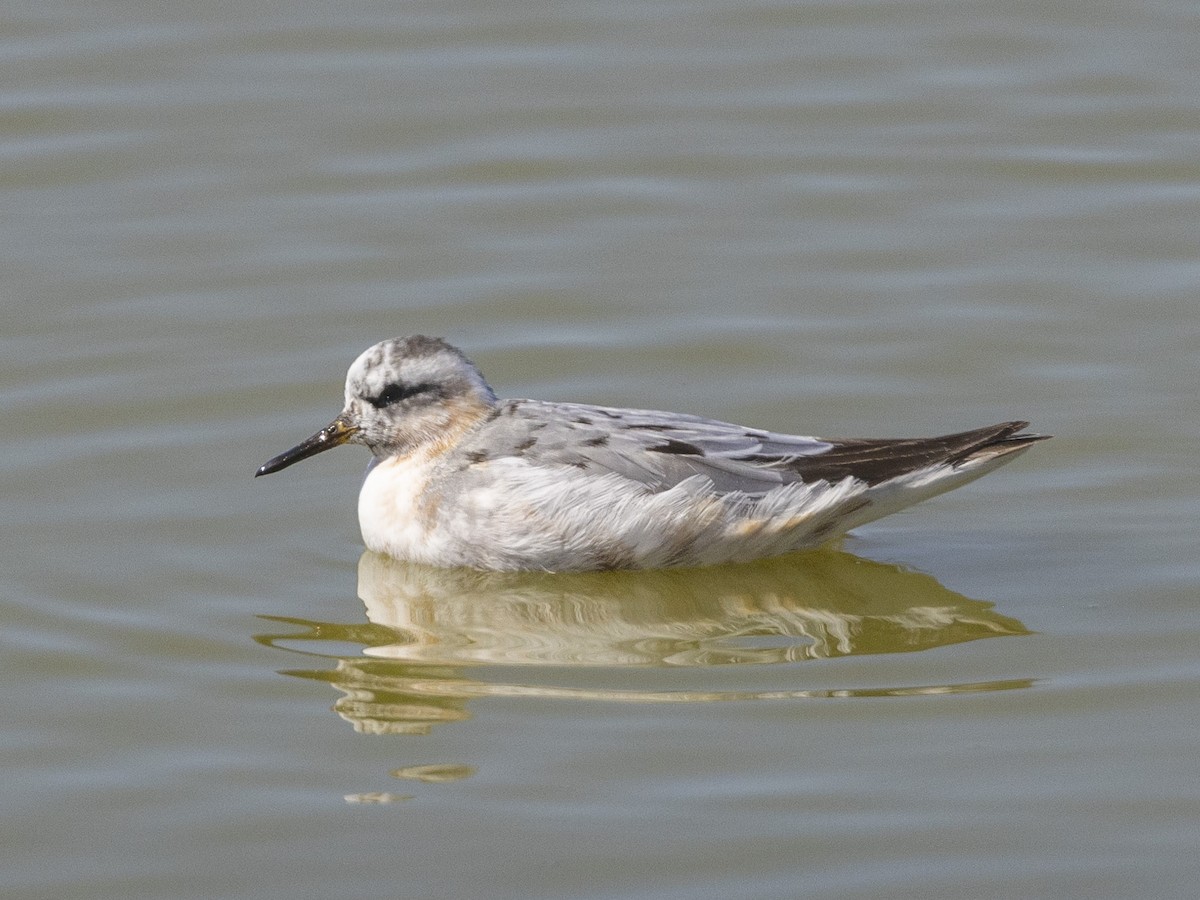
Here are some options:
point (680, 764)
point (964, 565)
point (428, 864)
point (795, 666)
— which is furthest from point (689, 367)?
point (428, 864)

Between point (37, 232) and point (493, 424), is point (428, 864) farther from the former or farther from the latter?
point (37, 232)

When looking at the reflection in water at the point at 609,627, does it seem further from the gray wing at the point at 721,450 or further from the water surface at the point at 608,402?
the gray wing at the point at 721,450

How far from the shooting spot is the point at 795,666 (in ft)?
31.8

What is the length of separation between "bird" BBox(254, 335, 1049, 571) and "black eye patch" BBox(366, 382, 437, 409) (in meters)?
0.01

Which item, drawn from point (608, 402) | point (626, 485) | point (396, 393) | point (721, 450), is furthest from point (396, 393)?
point (721, 450)

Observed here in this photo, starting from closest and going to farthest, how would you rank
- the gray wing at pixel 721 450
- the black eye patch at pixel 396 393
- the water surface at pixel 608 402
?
the water surface at pixel 608 402
the gray wing at pixel 721 450
the black eye patch at pixel 396 393

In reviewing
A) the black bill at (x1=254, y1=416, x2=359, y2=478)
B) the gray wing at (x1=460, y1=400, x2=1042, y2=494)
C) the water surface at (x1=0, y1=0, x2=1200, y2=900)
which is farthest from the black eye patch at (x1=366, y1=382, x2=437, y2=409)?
the water surface at (x1=0, y1=0, x2=1200, y2=900)

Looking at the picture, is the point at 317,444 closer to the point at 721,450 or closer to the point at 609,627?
the point at 609,627

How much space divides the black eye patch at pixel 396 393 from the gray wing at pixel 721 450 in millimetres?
599

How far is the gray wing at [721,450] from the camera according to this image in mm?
10766

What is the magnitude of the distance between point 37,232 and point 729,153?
4.77m

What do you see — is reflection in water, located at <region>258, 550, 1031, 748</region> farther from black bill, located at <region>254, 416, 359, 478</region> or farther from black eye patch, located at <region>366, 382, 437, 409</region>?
black eye patch, located at <region>366, 382, 437, 409</region>

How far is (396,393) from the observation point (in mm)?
11430

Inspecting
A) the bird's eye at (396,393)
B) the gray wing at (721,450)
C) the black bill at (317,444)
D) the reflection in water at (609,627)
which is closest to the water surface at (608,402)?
the reflection in water at (609,627)
